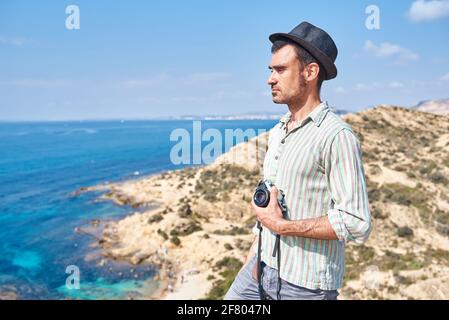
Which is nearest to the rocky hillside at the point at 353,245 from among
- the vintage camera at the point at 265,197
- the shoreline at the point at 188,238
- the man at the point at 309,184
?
the shoreline at the point at 188,238

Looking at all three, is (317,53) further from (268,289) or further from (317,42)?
(268,289)

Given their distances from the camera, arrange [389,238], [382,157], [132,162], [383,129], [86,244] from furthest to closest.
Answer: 1. [132,162]
2. [383,129]
3. [382,157]
4. [86,244]
5. [389,238]

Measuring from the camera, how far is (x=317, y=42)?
245 cm

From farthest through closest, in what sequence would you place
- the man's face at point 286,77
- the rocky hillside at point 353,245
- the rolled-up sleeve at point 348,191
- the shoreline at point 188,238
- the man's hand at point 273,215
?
1. the shoreline at point 188,238
2. the rocky hillside at point 353,245
3. the man's face at point 286,77
4. the man's hand at point 273,215
5. the rolled-up sleeve at point 348,191

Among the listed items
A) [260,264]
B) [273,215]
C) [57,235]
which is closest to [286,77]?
[273,215]

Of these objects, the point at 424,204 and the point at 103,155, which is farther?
the point at 103,155

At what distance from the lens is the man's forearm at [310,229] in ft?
7.45

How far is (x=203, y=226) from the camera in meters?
30.4

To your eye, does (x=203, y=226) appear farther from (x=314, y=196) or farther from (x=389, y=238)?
(x=314, y=196)

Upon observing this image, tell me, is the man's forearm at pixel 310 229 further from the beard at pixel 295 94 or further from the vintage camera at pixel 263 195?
the beard at pixel 295 94

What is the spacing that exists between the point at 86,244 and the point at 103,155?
79.8 metres

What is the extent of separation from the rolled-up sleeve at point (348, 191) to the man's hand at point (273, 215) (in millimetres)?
304

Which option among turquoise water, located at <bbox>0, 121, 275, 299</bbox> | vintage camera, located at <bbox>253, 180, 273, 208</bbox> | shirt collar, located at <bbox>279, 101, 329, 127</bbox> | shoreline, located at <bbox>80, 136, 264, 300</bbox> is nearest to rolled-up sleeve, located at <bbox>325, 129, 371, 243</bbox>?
shirt collar, located at <bbox>279, 101, 329, 127</bbox>

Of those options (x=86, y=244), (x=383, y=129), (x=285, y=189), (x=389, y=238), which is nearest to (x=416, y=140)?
(x=383, y=129)
